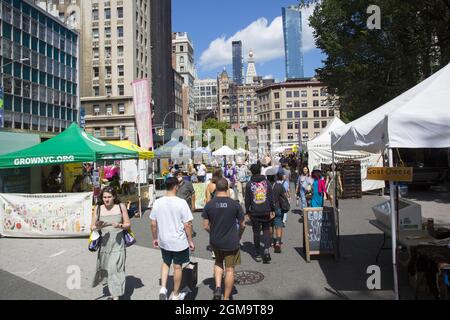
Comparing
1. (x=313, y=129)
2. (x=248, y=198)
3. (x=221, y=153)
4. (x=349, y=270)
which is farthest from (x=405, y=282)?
(x=313, y=129)

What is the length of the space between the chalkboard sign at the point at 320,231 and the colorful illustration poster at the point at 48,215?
6.33m

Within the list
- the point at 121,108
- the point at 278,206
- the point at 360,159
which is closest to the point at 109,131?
the point at 121,108

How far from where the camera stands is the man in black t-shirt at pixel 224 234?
17.2 ft

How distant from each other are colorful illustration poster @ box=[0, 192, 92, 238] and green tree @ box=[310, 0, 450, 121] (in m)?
14.6

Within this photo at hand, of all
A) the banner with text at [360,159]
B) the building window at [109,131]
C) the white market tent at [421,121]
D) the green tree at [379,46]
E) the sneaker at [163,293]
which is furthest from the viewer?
the building window at [109,131]

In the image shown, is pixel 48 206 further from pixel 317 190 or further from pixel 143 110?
pixel 317 190

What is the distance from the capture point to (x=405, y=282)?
20.1 feet

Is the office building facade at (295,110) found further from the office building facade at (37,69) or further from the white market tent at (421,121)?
the white market tent at (421,121)

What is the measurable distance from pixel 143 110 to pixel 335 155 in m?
10.2

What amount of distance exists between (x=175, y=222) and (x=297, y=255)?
12.0ft

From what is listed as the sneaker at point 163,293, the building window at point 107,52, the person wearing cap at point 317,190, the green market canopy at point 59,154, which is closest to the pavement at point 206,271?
the sneaker at point 163,293

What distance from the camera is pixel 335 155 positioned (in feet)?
65.8
